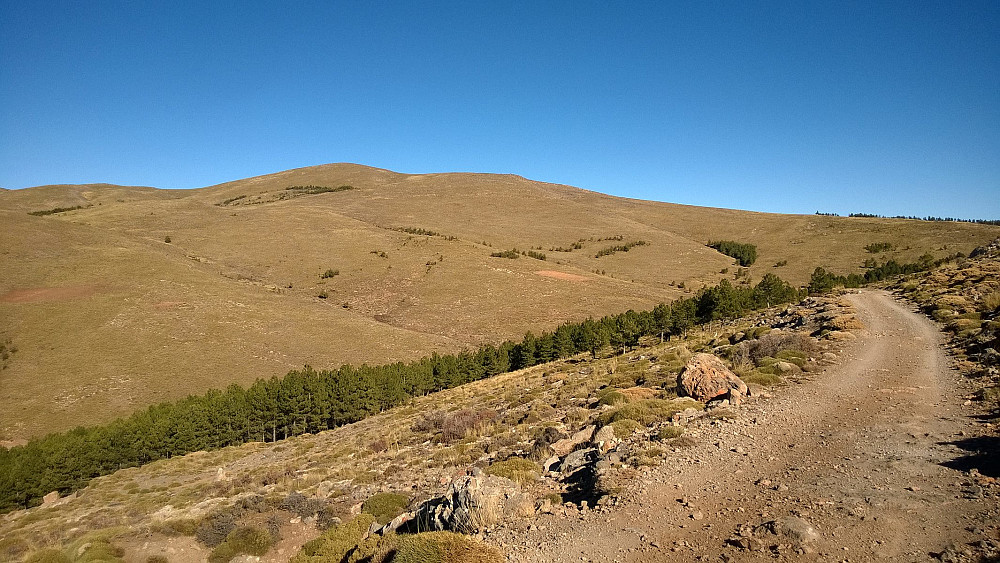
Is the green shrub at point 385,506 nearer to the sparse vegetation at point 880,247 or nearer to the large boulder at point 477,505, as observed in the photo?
the large boulder at point 477,505

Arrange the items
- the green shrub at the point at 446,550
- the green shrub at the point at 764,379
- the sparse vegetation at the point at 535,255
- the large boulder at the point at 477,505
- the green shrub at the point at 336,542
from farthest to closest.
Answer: the sparse vegetation at the point at 535,255 < the green shrub at the point at 764,379 < the green shrub at the point at 336,542 < the large boulder at the point at 477,505 < the green shrub at the point at 446,550

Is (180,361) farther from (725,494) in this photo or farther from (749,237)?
(749,237)

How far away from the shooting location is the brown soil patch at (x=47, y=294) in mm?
53403

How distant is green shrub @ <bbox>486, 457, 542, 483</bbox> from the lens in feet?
39.9

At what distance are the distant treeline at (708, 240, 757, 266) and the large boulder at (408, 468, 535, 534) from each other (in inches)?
4118

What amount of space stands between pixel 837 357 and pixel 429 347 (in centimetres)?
4474

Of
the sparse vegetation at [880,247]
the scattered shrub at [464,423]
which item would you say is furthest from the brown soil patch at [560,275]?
the sparse vegetation at [880,247]

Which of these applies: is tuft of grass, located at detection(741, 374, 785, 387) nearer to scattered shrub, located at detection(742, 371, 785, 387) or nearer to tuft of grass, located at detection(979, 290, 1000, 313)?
scattered shrub, located at detection(742, 371, 785, 387)

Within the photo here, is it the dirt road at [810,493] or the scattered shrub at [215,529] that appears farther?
the scattered shrub at [215,529]

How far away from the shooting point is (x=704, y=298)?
5300 centimetres

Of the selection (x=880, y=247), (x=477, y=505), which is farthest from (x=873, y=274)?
(x=477, y=505)

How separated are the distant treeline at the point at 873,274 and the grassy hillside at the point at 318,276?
306 inches

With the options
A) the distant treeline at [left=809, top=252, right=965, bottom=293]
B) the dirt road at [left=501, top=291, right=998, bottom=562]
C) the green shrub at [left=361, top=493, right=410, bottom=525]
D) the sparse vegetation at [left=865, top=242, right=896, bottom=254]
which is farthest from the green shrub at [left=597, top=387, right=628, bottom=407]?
the sparse vegetation at [left=865, top=242, right=896, bottom=254]

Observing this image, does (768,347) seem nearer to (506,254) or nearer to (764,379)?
(764,379)
